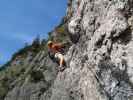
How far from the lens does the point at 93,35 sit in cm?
2312

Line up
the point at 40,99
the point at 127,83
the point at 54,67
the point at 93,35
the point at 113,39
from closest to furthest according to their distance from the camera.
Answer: the point at 127,83, the point at 113,39, the point at 93,35, the point at 40,99, the point at 54,67

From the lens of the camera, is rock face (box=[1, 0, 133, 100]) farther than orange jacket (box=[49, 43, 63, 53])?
No

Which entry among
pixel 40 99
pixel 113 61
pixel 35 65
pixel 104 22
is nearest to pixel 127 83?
pixel 113 61

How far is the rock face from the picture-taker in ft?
66.1

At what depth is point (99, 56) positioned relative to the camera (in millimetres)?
21531

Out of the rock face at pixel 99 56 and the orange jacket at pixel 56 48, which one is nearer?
the rock face at pixel 99 56

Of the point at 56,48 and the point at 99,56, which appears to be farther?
the point at 56,48

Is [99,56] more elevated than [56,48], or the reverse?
[56,48]

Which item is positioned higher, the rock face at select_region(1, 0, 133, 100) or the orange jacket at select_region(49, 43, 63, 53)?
the orange jacket at select_region(49, 43, 63, 53)

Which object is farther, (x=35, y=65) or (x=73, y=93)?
(x=35, y=65)

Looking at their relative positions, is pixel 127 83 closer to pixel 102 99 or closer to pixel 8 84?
pixel 102 99

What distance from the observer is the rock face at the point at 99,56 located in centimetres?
2014

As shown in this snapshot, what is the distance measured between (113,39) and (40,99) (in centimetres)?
908

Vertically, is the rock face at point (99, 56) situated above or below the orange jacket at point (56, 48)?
below
